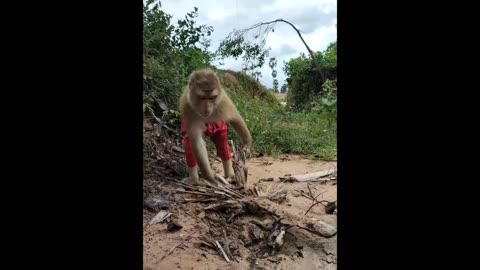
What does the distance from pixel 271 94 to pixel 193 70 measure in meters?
0.45

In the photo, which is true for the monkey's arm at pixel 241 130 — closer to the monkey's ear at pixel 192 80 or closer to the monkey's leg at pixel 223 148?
the monkey's leg at pixel 223 148

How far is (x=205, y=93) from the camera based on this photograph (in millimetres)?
2307

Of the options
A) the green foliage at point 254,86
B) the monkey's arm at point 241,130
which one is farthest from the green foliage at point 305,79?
the monkey's arm at point 241,130

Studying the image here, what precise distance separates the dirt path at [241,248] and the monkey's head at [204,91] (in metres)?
0.52

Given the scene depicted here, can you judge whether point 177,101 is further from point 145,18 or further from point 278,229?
point 278,229

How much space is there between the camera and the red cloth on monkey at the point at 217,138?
7.82 ft

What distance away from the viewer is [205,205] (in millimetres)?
2156

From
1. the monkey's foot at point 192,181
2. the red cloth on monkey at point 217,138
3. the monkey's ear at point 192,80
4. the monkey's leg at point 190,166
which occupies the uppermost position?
the monkey's ear at point 192,80

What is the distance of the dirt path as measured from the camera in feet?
6.24
